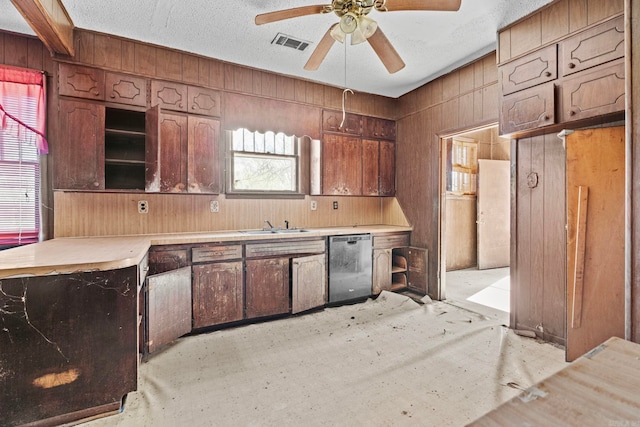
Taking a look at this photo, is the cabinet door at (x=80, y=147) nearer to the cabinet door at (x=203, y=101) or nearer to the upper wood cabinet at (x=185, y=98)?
the upper wood cabinet at (x=185, y=98)

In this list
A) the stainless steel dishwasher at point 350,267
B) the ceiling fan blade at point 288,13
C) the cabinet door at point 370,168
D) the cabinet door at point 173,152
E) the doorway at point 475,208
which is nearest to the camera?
the ceiling fan blade at point 288,13

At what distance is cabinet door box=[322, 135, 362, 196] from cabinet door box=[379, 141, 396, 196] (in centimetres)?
39

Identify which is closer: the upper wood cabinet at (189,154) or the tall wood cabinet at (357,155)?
the upper wood cabinet at (189,154)

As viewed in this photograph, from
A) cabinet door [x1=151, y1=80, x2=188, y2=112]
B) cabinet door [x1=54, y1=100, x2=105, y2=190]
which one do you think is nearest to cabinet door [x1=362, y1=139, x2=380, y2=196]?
cabinet door [x1=151, y1=80, x2=188, y2=112]

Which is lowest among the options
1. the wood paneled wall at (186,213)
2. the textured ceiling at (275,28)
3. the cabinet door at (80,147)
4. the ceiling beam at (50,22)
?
the wood paneled wall at (186,213)

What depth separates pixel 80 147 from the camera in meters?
2.79

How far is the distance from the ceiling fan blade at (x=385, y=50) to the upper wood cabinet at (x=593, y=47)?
4.24 ft

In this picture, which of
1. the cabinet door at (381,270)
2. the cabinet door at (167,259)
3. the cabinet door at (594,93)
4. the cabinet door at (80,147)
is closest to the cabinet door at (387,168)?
the cabinet door at (381,270)

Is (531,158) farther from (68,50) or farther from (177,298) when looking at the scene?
(68,50)

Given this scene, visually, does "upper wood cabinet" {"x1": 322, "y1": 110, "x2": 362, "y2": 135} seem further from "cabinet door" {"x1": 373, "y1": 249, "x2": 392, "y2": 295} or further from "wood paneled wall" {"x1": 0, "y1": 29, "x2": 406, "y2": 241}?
"cabinet door" {"x1": 373, "y1": 249, "x2": 392, "y2": 295}

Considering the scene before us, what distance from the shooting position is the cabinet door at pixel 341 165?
410cm

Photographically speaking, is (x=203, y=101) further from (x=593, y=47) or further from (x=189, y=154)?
(x=593, y=47)

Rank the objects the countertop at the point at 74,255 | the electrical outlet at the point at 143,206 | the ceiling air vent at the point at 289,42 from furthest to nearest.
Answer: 1. the electrical outlet at the point at 143,206
2. the ceiling air vent at the point at 289,42
3. the countertop at the point at 74,255

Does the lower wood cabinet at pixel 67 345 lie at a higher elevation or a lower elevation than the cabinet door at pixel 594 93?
lower
